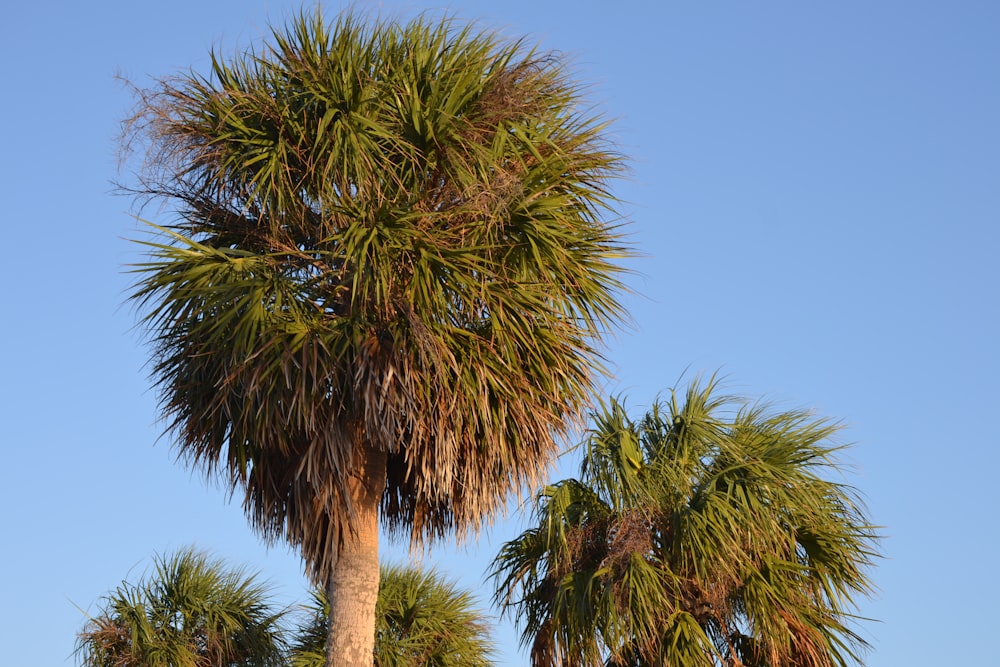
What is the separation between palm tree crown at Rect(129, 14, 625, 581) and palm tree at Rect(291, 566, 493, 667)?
13.5 ft

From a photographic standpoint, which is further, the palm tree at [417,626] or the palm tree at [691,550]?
the palm tree at [417,626]

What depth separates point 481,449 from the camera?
10156 mm

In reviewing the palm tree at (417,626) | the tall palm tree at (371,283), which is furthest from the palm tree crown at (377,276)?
the palm tree at (417,626)

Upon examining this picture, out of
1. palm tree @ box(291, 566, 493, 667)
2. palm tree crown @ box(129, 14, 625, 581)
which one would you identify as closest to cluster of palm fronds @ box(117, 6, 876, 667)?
palm tree crown @ box(129, 14, 625, 581)

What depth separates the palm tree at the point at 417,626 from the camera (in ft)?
49.0

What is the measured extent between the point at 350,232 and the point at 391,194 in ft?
2.61

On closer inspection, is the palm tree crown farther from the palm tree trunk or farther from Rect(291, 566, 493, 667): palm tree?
Rect(291, 566, 493, 667): palm tree

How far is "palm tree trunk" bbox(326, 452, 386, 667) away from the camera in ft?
33.4

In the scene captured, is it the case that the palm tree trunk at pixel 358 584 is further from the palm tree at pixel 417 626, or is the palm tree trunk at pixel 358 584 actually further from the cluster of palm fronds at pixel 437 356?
the palm tree at pixel 417 626

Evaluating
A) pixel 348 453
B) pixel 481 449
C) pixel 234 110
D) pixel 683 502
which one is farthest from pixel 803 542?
pixel 234 110

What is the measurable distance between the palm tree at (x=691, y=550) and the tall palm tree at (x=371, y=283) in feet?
5.41

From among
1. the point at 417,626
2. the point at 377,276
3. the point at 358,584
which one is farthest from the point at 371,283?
the point at 417,626

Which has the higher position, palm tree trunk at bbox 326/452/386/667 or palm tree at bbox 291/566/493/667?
A: palm tree at bbox 291/566/493/667

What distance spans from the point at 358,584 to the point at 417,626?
5096 millimetres
